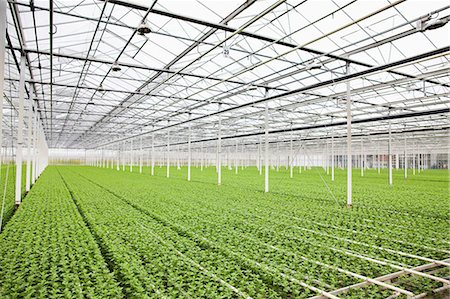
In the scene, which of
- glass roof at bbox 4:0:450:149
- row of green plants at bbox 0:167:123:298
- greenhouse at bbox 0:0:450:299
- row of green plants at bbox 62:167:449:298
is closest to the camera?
row of green plants at bbox 0:167:123:298

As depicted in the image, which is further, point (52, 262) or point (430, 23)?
point (430, 23)

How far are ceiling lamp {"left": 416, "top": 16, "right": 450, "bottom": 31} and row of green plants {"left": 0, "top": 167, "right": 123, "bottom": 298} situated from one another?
37.0 feet

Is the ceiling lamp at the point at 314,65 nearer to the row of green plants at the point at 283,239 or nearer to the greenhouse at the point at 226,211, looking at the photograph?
the greenhouse at the point at 226,211

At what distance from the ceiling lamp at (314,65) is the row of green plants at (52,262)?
11.5 metres

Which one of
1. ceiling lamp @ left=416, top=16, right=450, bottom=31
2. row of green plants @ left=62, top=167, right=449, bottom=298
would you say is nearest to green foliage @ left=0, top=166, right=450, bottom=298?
row of green plants @ left=62, top=167, right=449, bottom=298

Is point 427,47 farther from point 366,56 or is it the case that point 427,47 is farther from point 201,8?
point 201,8

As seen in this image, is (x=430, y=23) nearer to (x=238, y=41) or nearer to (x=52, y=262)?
(x=238, y=41)

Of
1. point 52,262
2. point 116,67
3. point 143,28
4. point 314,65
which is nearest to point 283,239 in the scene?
point 52,262

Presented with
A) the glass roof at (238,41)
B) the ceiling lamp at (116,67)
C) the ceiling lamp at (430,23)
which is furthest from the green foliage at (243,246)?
the ceiling lamp at (430,23)

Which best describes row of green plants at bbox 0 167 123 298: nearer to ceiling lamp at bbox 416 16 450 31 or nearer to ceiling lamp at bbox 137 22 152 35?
ceiling lamp at bbox 137 22 152 35

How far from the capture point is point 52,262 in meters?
6.62

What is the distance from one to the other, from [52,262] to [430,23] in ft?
40.4

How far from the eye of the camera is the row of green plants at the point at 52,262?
531 centimetres

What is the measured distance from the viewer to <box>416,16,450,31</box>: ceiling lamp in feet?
32.3
